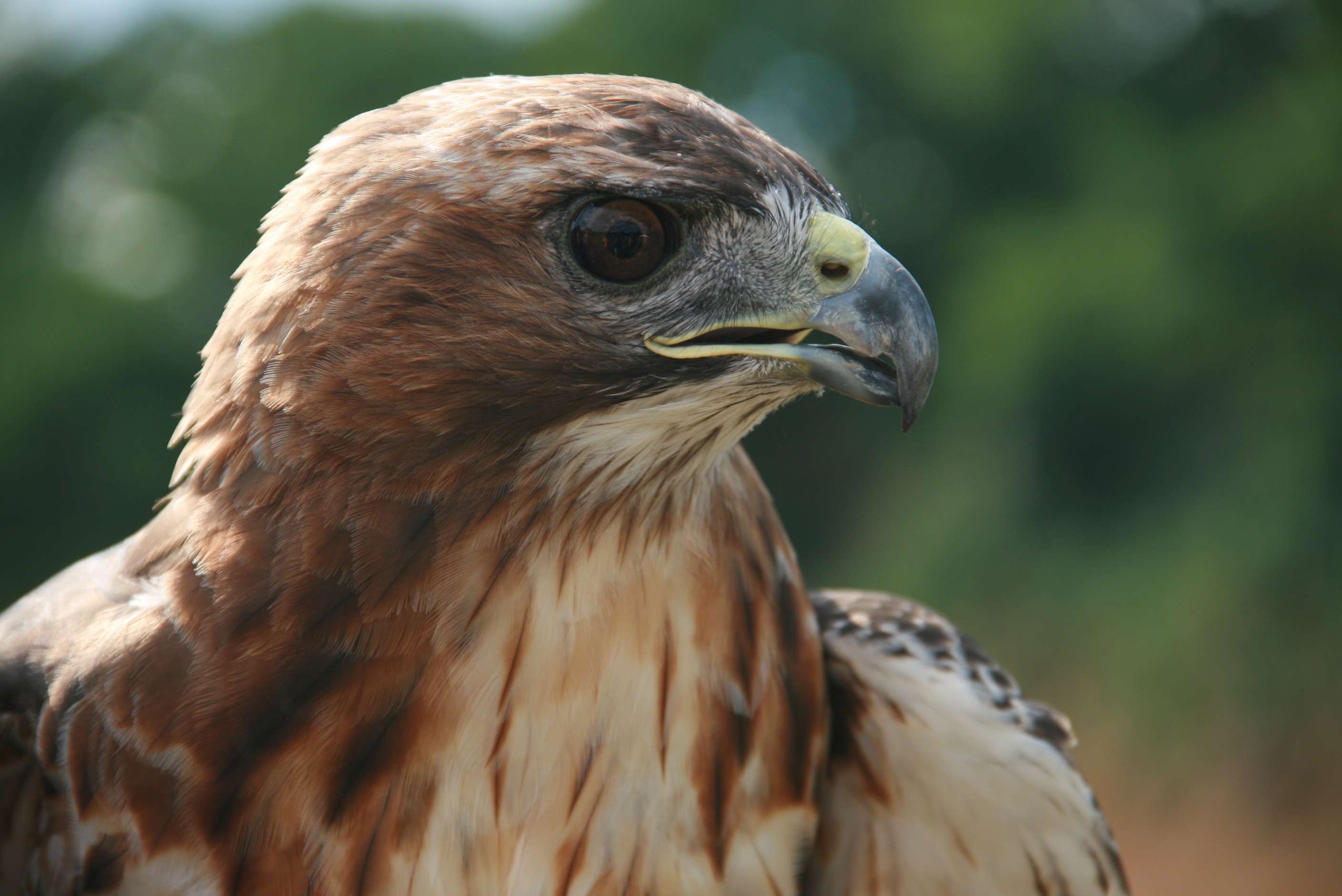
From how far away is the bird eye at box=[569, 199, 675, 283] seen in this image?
5.44ft

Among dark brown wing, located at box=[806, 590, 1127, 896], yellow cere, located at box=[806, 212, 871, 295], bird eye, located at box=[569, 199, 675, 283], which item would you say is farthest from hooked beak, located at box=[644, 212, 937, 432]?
dark brown wing, located at box=[806, 590, 1127, 896]

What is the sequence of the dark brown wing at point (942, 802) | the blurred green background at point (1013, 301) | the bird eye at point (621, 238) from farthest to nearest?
the blurred green background at point (1013, 301) → the dark brown wing at point (942, 802) → the bird eye at point (621, 238)

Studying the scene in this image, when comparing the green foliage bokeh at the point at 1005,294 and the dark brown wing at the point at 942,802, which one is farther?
the green foliage bokeh at the point at 1005,294

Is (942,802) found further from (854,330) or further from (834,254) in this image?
(834,254)

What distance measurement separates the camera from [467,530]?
1732 mm

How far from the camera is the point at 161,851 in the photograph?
1695 millimetres

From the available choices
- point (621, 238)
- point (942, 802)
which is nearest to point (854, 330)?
point (621, 238)

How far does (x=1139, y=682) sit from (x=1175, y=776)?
28.7 inches

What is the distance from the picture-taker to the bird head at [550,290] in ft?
5.45

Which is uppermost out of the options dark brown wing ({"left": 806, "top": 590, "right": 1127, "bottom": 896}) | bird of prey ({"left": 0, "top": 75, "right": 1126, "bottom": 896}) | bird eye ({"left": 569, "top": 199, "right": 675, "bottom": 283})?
bird eye ({"left": 569, "top": 199, "right": 675, "bottom": 283})

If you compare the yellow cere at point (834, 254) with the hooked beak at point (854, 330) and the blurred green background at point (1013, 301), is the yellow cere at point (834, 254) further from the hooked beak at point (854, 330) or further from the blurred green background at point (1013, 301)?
the blurred green background at point (1013, 301)

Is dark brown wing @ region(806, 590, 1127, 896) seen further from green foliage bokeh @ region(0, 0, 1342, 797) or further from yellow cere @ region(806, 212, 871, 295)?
green foliage bokeh @ region(0, 0, 1342, 797)

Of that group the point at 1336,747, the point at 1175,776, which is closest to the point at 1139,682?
the point at 1175,776

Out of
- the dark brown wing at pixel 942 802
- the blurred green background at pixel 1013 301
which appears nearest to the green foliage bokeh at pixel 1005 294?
the blurred green background at pixel 1013 301
